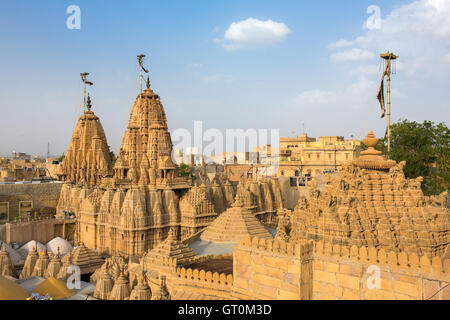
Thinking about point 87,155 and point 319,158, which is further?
point 319,158

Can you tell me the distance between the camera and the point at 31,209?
40406mm

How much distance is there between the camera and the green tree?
28.0 metres

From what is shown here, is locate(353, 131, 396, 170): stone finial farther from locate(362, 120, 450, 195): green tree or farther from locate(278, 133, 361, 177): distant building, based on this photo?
locate(278, 133, 361, 177): distant building

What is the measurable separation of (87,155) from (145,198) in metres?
17.3

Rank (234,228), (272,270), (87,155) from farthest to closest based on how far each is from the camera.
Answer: (87,155)
(234,228)
(272,270)

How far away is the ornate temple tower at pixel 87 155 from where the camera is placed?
45250 millimetres

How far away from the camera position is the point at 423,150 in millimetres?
29078

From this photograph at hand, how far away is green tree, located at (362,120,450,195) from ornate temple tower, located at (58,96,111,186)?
3021 cm

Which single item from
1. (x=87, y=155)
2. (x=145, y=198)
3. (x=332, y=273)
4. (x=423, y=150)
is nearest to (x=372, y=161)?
(x=332, y=273)

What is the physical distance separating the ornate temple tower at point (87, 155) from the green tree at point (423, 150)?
30.2 meters

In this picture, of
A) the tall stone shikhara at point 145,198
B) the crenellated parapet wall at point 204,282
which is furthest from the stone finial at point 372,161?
the tall stone shikhara at point 145,198

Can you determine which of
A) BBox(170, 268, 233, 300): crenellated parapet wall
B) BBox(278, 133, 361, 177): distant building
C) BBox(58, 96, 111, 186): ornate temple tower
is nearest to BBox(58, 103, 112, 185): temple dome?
BBox(58, 96, 111, 186): ornate temple tower

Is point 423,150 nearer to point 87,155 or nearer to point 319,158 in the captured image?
point 319,158
